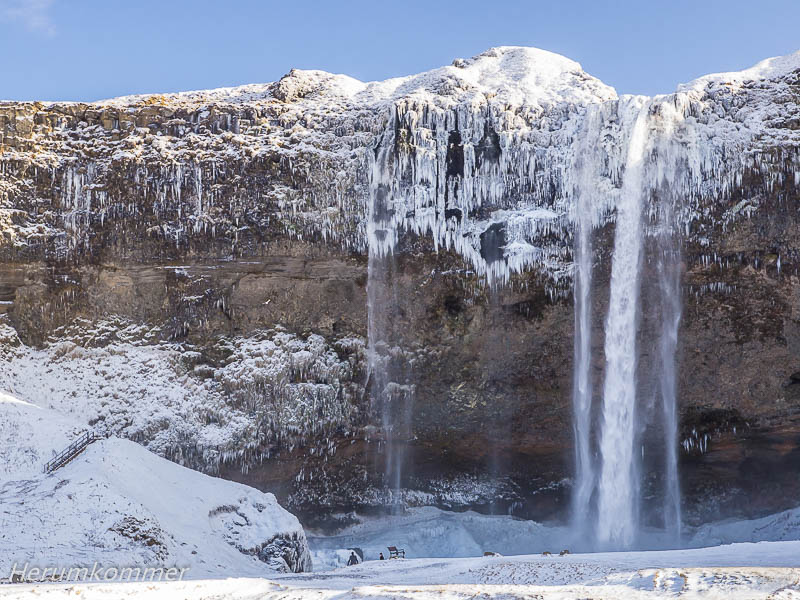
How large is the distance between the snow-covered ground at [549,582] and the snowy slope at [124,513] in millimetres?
3353

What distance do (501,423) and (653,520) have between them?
21.4 feet

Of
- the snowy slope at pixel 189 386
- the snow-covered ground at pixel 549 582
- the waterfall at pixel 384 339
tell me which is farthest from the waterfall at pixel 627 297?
the snow-covered ground at pixel 549 582

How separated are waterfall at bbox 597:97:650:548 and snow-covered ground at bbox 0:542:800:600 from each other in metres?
11.5

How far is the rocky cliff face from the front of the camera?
90.6ft

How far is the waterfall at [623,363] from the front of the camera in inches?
1042

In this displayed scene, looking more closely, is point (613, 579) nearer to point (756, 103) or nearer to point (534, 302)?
point (534, 302)

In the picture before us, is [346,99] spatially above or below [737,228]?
above

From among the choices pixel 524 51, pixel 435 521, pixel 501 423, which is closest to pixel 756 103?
pixel 524 51

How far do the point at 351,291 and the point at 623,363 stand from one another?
10.0 meters

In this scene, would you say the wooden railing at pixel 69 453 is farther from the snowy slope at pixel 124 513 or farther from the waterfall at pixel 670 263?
the waterfall at pixel 670 263

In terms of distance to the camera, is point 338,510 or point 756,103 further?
point 338,510

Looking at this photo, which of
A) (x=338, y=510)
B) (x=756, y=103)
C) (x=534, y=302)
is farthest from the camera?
(x=338, y=510)

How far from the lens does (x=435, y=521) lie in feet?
96.5

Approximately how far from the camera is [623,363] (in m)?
27.9
